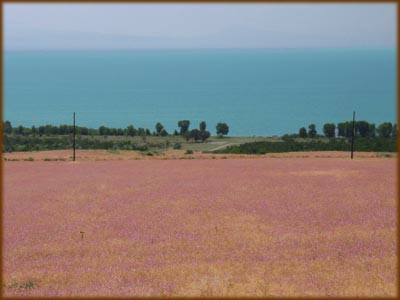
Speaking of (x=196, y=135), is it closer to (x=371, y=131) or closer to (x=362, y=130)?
(x=362, y=130)

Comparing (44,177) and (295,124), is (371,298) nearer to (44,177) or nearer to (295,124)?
(44,177)

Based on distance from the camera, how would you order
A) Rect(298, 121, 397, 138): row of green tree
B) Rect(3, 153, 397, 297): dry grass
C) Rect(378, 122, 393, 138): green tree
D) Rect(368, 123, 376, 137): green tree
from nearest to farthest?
Rect(3, 153, 397, 297): dry grass → Rect(378, 122, 393, 138): green tree → Rect(298, 121, 397, 138): row of green tree → Rect(368, 123, 376, 137): green tree

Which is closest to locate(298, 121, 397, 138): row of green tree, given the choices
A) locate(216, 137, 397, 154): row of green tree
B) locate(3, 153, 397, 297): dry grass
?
locate(216, 137, 397, 154): row of green tree

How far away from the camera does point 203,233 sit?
1803 cm

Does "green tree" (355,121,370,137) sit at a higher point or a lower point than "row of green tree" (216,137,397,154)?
higher

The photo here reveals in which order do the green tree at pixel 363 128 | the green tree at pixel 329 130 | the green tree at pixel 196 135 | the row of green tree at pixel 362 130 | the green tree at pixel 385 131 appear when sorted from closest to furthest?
the green tree at pixel 385 131 < the row of green tree at pixel 362 130 < the green tree at pixel 363 128 < the green tree at pixel 196 135 < the green tree at pixel 329 130

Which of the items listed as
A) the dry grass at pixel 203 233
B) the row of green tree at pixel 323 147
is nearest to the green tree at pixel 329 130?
the row of green tree at pixel 323 147

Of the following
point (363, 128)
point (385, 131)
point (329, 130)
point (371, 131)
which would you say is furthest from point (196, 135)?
point (385, 131)

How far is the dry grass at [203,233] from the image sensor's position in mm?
11805

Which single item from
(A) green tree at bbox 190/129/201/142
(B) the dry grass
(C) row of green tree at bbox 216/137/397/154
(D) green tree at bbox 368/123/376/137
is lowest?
(B) the dry grass

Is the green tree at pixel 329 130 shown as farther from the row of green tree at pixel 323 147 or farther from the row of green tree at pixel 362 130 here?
the row of green tree at pixel 323 147

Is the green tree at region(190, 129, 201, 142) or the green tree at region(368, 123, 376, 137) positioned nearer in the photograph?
the green tree at region(368, 123, 376, 137)

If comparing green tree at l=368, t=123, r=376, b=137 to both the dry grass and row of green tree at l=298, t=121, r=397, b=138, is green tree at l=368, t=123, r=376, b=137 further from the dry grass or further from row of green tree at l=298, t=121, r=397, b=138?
the dry grass

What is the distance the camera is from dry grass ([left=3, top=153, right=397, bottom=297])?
1180 centimetres
